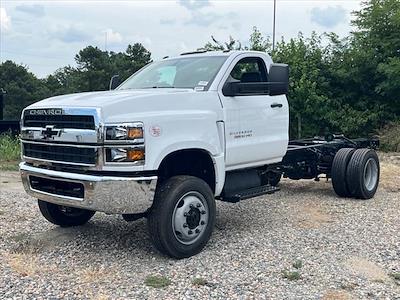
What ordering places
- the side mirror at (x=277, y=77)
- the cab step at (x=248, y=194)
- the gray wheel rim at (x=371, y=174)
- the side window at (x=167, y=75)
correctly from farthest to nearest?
the gray wheel rim at (x=371, y=174)
the side window at (x=167, y=75)
the side mirror at (x=277, y=77)
the cab step at (x=248, y=194)

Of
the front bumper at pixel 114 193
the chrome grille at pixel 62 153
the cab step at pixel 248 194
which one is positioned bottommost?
the cab step at pixel 248 194

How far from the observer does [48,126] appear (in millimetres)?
5578

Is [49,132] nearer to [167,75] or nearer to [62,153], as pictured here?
[62,153]

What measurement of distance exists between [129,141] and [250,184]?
7.00 feet

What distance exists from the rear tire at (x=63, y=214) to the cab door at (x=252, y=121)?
205 centimetres

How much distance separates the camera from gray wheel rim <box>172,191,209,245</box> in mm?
5578

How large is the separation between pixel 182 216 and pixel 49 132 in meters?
1.61

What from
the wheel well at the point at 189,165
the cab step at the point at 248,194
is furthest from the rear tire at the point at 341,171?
the wheel well at the point at 189,165

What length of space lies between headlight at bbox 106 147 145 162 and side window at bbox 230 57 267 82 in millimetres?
2208

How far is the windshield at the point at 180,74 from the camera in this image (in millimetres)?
6441

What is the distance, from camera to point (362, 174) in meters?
8.77

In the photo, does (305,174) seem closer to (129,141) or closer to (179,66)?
(179,66)

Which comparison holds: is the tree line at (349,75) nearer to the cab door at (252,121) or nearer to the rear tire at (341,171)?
the rear tire at (341,171)

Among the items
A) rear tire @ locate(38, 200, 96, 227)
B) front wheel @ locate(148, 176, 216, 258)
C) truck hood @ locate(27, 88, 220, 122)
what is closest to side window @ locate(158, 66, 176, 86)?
truck hood @ locate(27, 88, 220, 122)
